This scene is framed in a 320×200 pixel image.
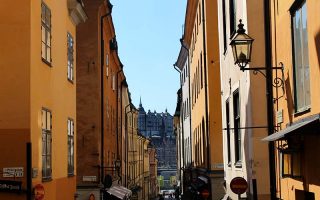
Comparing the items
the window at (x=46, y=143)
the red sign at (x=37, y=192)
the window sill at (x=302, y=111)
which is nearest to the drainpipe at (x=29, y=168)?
the red sign at (x=37, y=192)

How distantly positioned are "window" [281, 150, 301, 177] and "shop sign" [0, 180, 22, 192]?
5.41 metres

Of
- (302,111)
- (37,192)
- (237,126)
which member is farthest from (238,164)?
(302,111)

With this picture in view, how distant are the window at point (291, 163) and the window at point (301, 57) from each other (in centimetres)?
64

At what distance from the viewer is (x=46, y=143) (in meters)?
14.2

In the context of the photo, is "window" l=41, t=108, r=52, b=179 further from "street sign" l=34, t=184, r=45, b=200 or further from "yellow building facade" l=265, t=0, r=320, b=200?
"yellow building facade" l=265, t=0, r=320, b=200

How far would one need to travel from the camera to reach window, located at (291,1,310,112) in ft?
26.7

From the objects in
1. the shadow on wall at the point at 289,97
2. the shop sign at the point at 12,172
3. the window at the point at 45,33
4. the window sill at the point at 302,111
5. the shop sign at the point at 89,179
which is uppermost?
the window at the point at 45,33

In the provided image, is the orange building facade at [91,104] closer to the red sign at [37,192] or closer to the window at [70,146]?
the window at [70,146]

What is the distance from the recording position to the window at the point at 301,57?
8.14m

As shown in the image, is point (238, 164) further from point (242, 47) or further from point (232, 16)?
point (242, 47)

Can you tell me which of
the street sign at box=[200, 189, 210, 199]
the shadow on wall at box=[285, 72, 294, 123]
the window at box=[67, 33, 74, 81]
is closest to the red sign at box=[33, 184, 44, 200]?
the shadow on wall at box=[285, 72, 294, 123]

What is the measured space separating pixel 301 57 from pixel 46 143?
764 centimetres

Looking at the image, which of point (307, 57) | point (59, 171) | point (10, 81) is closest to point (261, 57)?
point (307, 57)

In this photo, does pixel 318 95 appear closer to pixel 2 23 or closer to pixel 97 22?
pixel 2 23
